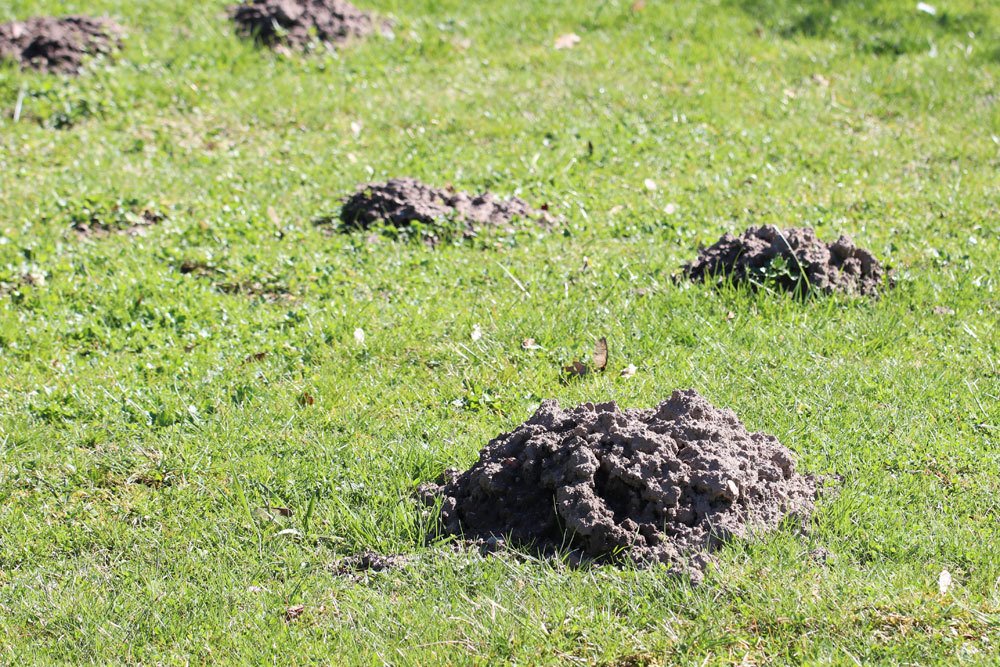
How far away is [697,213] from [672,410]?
3.36 meters

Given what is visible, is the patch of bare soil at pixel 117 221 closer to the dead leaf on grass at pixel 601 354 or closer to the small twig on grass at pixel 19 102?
the small twig on grass at pixel 19 102

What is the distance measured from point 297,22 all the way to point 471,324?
217 inches

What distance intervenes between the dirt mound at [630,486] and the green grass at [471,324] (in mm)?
131

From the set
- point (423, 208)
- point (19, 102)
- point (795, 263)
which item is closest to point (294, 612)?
point (795, 263)

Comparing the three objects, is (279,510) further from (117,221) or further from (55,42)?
(55,42)

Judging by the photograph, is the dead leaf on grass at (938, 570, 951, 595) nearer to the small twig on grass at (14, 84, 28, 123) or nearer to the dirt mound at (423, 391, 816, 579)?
the dirt mound at (423, 391, 816, 579)

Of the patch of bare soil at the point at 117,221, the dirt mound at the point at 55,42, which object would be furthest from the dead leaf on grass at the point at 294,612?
the dirt mound at the point at 55,42

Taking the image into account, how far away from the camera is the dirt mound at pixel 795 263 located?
6000mm

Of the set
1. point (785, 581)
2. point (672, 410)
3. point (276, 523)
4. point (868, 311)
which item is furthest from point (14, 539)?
point (868, 311)

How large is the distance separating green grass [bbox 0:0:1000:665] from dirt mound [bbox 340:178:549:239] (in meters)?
0.23

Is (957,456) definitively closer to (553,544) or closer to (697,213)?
(553,544)

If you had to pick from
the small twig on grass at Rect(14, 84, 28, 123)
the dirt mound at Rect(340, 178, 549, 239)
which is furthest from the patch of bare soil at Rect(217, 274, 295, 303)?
the small twig on grass at Rect(14, 84, 28, 123)

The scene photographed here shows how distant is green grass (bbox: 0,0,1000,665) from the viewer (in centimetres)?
374

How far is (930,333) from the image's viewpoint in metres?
5.64
